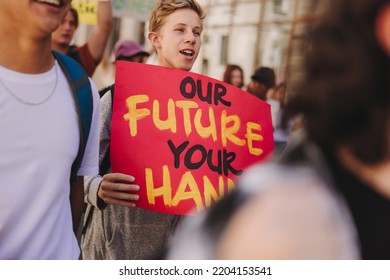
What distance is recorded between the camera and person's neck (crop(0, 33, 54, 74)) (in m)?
1.59

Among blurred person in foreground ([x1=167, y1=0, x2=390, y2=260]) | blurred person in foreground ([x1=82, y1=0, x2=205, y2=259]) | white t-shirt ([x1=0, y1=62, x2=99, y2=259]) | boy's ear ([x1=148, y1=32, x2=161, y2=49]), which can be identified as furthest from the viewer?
boy's ear ([x1=148, y1=32, x2=161, y2=49])

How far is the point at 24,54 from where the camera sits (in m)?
1.61

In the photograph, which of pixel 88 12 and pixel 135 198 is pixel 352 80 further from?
pixel 88 12

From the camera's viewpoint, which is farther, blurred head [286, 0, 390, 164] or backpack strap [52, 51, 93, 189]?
backpack strap [52, 51, 93, 189]

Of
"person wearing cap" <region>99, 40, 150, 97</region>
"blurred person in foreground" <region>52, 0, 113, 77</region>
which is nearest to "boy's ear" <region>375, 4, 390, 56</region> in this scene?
"blurred person in foreground" <region>52, 0, 113, 77</region>

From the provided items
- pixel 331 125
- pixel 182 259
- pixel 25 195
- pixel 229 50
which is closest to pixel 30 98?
pixel 25 195

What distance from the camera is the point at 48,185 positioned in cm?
159

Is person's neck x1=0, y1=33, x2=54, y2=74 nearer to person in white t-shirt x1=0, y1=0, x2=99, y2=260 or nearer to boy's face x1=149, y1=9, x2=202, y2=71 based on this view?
person in white t-shirt x1=0, y1=0, x2=99, y2=260

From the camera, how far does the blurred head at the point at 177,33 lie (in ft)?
7.74

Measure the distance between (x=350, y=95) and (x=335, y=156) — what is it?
3.5 inches

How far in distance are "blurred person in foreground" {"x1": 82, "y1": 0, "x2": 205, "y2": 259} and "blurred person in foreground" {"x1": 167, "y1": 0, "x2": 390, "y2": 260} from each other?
4.35 feet

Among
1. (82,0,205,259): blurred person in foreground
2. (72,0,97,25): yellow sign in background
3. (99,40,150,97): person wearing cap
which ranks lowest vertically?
(82,0,205,259): blurred person in foreground

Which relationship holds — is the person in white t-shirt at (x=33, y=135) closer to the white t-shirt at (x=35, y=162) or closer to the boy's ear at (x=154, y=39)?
the white t-shirt at (x=35, y=162)

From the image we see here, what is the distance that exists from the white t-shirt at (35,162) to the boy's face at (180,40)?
0.75m
